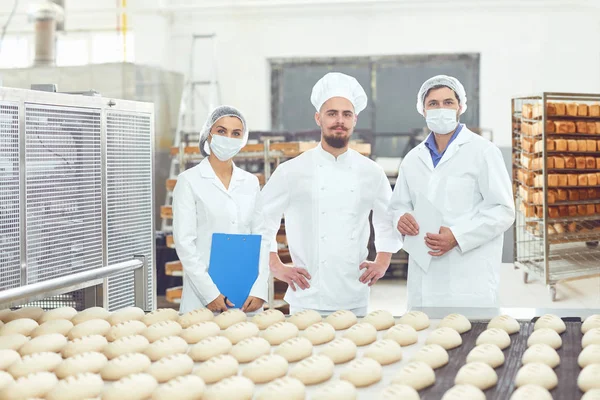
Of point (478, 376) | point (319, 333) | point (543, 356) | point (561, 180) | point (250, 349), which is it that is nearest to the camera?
point (478, 376)

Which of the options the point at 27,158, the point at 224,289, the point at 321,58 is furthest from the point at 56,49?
the point at 224,289

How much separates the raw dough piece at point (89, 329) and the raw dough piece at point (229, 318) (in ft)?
0.81

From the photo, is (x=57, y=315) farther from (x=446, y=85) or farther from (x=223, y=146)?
(x=446, y=85)

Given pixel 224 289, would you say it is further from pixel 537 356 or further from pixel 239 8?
pixel 239 8

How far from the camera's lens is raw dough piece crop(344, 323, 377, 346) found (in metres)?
1.49

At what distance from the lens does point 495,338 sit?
1426 millimetres

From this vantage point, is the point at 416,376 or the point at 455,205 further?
the point at 455,205

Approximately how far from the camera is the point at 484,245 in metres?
2.26

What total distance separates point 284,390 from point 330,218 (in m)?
1.18

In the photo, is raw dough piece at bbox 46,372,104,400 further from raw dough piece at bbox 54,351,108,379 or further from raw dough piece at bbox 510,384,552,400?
raw dough piece at bbox 510,384,552,400

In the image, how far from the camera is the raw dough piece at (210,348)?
54.9 inches

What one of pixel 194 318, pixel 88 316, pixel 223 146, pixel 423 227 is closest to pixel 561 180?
pixel 423 227

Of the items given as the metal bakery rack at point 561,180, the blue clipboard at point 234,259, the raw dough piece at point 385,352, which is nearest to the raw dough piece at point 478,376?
Answer: the raw dough piece at point 385,352

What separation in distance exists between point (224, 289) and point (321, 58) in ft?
20.1
